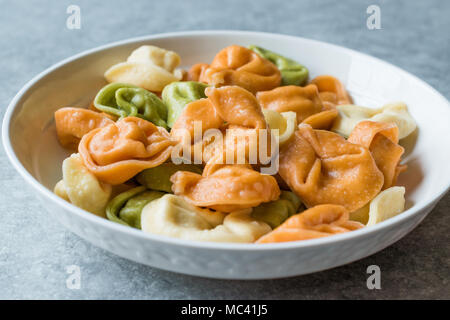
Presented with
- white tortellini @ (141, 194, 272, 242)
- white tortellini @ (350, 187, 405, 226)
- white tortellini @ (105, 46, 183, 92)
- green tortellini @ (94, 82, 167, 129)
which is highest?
white tortellini @ (105, 46, 183, 92)

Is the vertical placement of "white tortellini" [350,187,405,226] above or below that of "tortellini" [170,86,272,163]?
below

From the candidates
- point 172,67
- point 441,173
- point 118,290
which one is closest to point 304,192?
point 441,173

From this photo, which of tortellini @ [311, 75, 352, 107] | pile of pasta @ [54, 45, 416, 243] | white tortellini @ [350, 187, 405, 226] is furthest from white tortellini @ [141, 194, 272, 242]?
tortellini @ [311, 75, 352, 107]

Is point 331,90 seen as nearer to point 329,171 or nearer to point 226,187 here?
point 329,171

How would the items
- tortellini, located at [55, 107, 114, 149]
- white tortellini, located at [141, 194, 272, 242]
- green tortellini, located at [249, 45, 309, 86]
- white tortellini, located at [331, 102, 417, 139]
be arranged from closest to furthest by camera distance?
1. white tortellini, located at [141, 194, 272, 242]
2. tortellini, located at [55, 107, 114, 149]
3. white tortellini, located at [331, 102, 417, 139]
4. green tortellini, located at [249, 45, 309, 86]

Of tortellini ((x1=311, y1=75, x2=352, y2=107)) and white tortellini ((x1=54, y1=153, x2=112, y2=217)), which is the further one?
tortellini ((x1=311, y1=75, x2=352, y2=107))

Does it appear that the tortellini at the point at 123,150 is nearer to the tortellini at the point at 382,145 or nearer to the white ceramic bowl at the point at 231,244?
the white ceramic bowl at the point at 231,244

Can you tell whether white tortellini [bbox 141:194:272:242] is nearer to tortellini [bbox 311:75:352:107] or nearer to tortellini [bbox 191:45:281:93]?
tortellini [bbox 191:45:281:93]

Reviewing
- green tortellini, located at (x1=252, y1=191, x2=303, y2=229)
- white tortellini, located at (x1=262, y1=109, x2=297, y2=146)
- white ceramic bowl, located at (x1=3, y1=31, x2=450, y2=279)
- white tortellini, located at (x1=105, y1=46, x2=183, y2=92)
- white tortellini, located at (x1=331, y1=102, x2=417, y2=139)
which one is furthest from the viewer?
white tortellini, located at (x1=105, y1=46, x2=183, y2=92)

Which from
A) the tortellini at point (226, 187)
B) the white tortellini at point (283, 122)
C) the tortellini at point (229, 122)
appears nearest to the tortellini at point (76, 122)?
the tortellini at point (229, 122)
